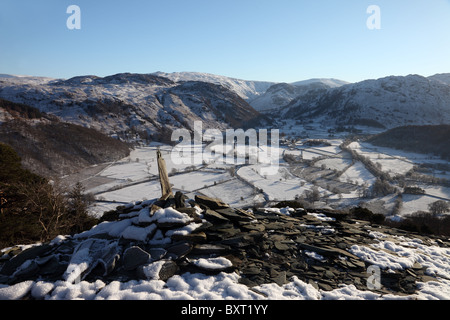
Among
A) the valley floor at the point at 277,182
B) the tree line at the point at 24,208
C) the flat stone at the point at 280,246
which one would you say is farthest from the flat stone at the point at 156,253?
the valley floor at the point at 277,182

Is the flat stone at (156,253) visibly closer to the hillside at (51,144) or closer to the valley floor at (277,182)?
the valley floor at (277,182)

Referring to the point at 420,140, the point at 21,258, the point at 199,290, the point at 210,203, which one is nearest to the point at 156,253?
the point at 199,290

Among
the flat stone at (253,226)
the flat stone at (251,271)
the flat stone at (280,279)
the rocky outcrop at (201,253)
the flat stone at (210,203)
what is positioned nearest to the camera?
the flat stone at (280,279)

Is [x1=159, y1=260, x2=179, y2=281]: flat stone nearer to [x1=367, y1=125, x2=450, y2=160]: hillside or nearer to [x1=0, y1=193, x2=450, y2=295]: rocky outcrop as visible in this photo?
[x1=0, y1=193, x2=450, y2=295]: rocky outcrop

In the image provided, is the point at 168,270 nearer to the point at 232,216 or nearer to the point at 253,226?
the point at 232,216

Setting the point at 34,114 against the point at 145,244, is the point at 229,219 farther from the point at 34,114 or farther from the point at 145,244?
→ the point at 34,114
